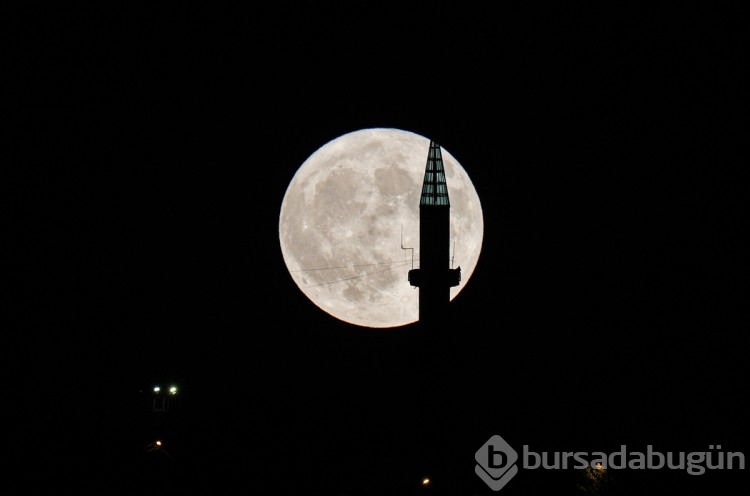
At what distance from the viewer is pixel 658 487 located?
31297 millimetres

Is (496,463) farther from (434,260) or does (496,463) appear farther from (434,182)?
(434,182)

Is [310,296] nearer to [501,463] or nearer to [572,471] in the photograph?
[501,463]

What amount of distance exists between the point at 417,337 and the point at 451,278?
2.64 m

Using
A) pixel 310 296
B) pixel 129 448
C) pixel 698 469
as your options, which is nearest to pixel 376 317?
pixel 310 296

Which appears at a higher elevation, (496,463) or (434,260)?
(434,260)

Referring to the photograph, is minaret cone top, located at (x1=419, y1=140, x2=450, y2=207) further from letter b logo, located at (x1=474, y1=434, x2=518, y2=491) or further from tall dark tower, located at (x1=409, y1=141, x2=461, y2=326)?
letter b logo, located at (x1=474, y1=434, x2=518, y2=491)

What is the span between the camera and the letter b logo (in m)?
30.5

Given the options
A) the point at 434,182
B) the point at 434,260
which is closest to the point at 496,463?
the point at 434,260

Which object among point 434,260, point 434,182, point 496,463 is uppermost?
point 434,182

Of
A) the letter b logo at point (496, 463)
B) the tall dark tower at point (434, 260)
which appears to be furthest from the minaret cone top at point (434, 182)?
the letter b logo at point (496, 463)

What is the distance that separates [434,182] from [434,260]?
3.15 m

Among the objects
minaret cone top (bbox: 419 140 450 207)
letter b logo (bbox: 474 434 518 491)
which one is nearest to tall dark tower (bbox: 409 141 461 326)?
minaret cone top (bbox: 419 140 450 207)

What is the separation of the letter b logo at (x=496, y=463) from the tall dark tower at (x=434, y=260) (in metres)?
5.23

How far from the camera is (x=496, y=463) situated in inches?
1214
